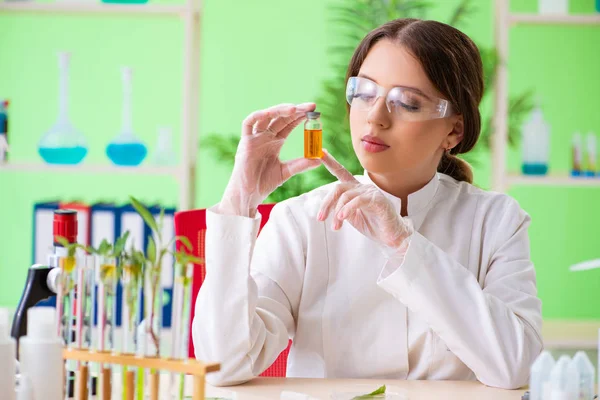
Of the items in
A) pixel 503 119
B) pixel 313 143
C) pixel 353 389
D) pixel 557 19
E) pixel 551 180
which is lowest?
pixel 353 389

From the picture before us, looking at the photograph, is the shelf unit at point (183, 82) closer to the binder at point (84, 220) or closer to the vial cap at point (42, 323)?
the binder at point (84, 220)

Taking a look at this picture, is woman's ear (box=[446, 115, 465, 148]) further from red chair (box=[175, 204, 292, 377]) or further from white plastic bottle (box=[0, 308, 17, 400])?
white plastic bottle (box=[0, 308, 17, 400])

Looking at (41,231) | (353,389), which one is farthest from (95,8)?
(353,389)

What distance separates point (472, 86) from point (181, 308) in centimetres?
97

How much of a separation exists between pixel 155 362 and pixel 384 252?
62 centimetres

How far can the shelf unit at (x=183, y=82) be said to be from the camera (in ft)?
11.4

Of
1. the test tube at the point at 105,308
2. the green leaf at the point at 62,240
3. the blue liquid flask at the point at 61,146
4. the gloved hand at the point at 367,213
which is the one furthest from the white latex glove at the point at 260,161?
the blue liquid flask at the point at 61,146

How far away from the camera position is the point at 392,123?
5.87ft

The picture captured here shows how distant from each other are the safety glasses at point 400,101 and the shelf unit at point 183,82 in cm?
172

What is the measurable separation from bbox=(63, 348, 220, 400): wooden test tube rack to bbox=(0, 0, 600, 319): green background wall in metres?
2.94

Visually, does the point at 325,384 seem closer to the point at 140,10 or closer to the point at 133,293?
the point at 133,293

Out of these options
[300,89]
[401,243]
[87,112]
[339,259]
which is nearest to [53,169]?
[87,112]

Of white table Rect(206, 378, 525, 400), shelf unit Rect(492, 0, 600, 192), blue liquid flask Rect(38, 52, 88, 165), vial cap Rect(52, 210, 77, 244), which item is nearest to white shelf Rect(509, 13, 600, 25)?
shelf unit Rect(492, 0, 600, 192)

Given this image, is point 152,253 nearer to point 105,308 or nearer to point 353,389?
point 105,308
